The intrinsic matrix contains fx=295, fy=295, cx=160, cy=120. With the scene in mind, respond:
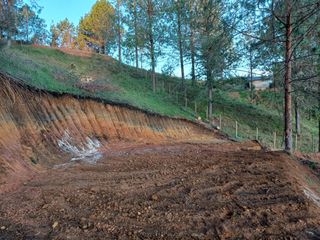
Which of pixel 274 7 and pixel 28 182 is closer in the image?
pixel 28 182

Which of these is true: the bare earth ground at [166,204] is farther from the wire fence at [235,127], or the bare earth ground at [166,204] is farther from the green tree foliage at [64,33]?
the green tree foliage at [64,33]

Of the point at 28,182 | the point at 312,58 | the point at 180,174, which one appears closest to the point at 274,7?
the point at 312,58

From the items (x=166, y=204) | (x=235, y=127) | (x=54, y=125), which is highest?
(x=54, y=125)

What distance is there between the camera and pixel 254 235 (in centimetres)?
418

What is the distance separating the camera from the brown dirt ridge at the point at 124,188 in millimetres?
4461

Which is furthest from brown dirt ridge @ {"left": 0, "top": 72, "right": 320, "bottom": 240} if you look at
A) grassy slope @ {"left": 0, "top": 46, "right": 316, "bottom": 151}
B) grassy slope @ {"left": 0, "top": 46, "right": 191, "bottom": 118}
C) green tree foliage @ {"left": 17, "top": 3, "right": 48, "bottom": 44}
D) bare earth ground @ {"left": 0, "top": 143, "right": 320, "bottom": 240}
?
green tree foliage @ {"left": 17, "top": 3, "right": 48, "bottom": 44}

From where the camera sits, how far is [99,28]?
40.6 m

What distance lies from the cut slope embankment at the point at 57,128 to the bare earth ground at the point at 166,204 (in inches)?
43.5

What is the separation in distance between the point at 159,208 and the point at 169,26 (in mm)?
20752

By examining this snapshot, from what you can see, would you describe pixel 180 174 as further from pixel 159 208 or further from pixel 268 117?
pixel 268 117

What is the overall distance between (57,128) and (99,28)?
107 ft

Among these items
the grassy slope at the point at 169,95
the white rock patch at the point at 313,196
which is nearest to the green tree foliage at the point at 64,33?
the grassy slope at the point at 169,95

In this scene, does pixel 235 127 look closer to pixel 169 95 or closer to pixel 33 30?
pixel 169 95

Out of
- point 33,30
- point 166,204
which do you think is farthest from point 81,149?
point 33,30
